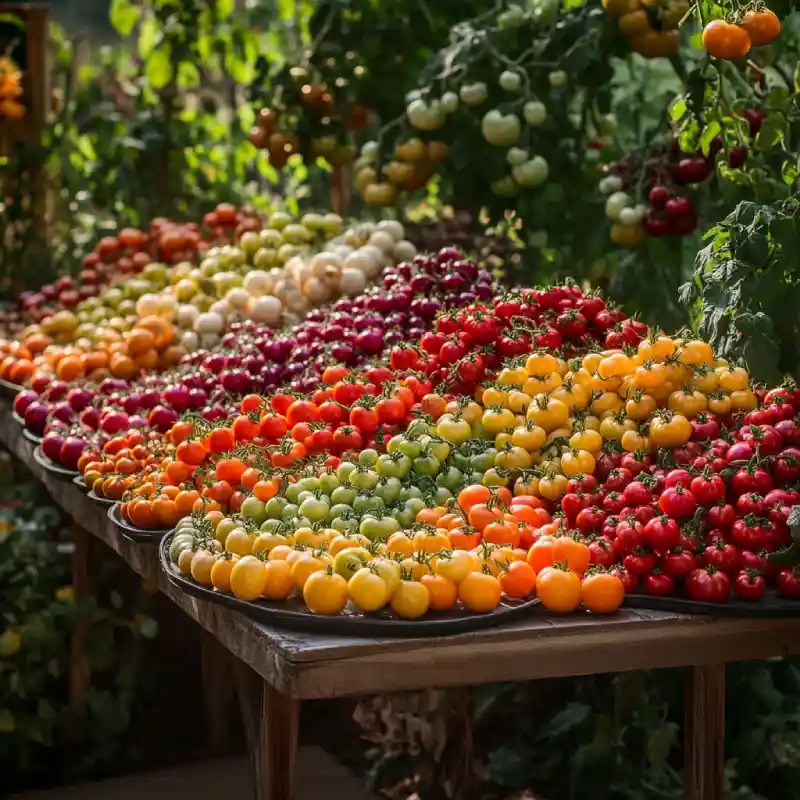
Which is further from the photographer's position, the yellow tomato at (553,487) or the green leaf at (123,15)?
the green leaf at (123,15)

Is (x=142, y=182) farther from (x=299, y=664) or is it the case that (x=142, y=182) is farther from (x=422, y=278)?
A: (x=299, y=664)

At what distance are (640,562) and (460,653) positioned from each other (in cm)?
38

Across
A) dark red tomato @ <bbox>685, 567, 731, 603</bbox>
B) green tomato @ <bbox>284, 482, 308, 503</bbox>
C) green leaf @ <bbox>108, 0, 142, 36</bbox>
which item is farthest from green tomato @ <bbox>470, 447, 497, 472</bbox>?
green leaf @ <bbox>108, 0, 142, 36</bbox>

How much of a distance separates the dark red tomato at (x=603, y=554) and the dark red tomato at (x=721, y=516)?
0.62 feet

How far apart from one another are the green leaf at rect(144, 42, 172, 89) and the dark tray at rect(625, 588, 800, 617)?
479cm

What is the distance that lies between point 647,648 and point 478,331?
102 centimetres

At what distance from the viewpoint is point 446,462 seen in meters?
2.88

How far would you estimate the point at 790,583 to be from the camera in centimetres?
240

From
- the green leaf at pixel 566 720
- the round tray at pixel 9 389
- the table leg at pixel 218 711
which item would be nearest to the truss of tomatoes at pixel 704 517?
the green leaf at pixel 566 720

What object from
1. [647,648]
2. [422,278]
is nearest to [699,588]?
[647,648]

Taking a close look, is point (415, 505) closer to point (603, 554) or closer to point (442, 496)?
point (442, 496)

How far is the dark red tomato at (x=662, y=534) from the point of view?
94.5 inches

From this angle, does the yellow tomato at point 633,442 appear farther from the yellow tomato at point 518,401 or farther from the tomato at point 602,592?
the tomato at point 602,592

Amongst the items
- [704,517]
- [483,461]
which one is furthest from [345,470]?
[704,517]
